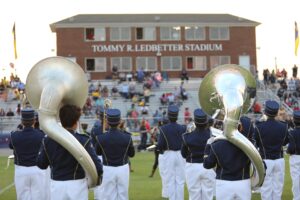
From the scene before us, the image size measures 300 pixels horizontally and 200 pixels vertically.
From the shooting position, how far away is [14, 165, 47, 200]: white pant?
9.48 m

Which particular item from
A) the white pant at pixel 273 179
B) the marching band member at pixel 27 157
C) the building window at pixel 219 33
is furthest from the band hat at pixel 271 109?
the building window at pixel 219 33

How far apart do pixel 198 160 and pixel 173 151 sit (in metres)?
→ 1.89

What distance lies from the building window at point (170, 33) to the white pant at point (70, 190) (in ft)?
147

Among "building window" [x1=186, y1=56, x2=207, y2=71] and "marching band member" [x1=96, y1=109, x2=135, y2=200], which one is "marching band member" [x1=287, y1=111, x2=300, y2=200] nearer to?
"marching band member" [x1=96, y1=109, x2=135, y2=200]

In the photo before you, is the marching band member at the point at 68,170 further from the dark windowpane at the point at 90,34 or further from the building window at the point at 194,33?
the building window at the point at 194,33

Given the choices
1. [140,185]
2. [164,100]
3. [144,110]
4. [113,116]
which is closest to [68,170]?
[113,116]

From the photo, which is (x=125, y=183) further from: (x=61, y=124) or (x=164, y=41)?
(x=164, y=41)

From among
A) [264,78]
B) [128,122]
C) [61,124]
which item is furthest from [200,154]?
[264,78]

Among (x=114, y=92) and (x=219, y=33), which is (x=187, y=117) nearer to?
(x=114, y=92)

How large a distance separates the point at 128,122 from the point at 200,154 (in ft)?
63.5

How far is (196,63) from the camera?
169ft

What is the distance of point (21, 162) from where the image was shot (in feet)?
31.1

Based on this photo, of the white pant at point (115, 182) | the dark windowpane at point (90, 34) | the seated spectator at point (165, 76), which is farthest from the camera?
the dark windowpane at point (90, 34)

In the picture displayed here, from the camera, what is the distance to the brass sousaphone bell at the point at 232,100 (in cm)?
719
